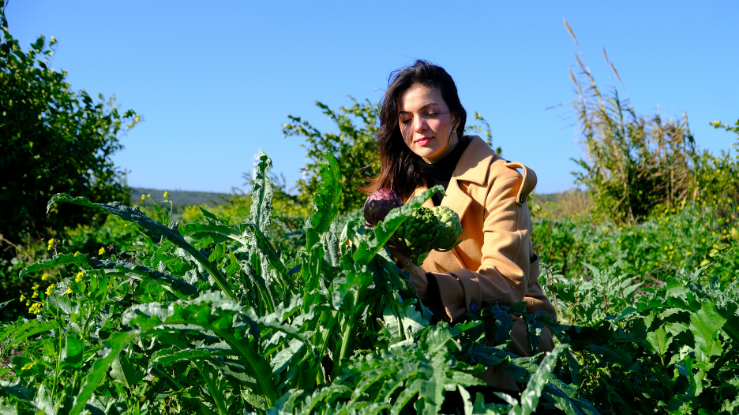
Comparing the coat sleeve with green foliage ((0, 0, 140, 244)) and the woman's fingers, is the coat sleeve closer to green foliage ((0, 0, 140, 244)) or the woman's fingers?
the woman's fingers

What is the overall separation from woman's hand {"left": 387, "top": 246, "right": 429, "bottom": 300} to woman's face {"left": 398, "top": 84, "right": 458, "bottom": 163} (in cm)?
72

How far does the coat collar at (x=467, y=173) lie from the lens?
6.26 ft

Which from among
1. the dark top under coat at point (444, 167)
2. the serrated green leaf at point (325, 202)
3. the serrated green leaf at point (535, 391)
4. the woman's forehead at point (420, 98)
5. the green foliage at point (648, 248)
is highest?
the woman's forehead at point (420, 98)

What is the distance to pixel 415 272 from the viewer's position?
1.46 metres

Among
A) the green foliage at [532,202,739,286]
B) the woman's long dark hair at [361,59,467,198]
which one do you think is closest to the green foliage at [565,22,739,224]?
the green foliage at [532,202,739,286]

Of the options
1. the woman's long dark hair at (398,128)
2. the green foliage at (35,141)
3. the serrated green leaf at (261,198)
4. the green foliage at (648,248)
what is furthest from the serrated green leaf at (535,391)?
the green foliage at (35,141)

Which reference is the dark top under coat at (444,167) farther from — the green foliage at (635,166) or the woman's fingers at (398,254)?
the green foliage at (635,166)

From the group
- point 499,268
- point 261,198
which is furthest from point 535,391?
point 261,198

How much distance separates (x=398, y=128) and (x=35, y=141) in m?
3.93

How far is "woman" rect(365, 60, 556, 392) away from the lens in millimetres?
1571

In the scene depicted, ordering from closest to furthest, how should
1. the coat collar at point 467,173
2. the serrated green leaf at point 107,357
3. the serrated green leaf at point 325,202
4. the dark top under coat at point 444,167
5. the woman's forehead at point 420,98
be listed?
the serrated green leaf at point 107,357 → the serrated green leaf at point 325,202 → the coat collar at point 467,173 → the woman's forehead at point 420,98 → the dark top under coat at point 444,167

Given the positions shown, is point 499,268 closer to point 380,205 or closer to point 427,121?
point 380,205

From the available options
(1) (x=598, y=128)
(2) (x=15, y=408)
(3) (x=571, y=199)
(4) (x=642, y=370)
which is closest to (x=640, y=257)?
(4) (x=642, y=370)

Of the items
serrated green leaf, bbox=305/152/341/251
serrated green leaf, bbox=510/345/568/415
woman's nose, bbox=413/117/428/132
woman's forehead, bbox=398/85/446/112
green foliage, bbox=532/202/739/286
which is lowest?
serrated green leaf, bbox=510/345/568/415
